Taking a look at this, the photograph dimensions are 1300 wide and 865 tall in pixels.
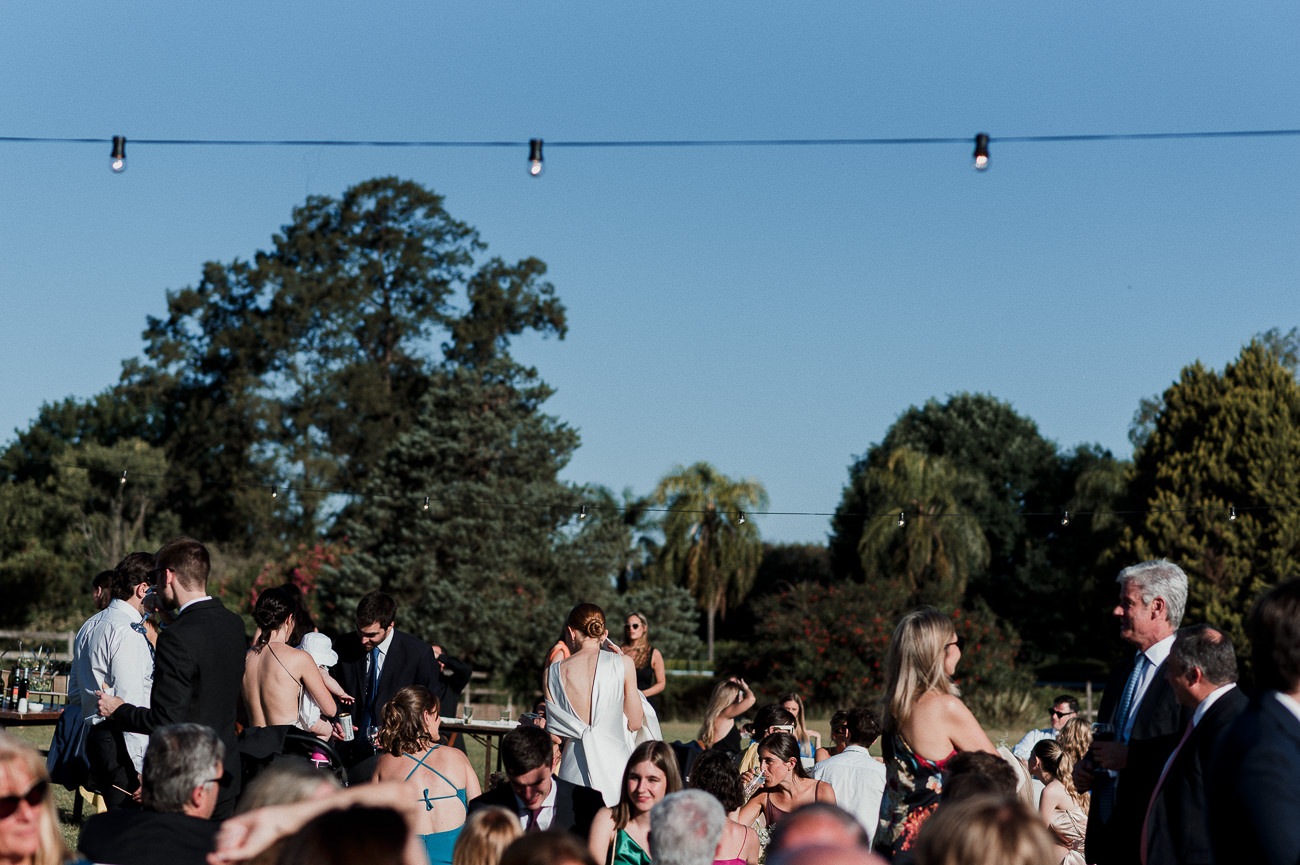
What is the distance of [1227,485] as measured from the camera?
30.2 meters

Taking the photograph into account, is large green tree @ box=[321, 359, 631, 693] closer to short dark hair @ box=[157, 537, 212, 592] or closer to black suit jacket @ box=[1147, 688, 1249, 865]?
short dark hair @ box=[157, 537, 212, 592]

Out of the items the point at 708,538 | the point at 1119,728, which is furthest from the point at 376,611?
the point at 708,538

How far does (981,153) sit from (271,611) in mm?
5759

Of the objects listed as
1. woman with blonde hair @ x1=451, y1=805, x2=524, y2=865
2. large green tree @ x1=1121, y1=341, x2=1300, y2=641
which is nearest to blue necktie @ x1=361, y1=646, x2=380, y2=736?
woman with blonde hair @ x1=451, y1=805, x2=524, y2=865

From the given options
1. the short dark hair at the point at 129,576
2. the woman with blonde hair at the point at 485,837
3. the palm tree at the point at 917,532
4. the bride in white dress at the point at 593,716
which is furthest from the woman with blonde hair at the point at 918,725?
the palm tree at the point at 917,532

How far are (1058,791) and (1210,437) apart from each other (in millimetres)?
27084

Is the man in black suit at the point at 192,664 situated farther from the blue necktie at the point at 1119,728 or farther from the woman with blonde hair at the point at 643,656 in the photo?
the woman with blonde hair at the point at 643,656

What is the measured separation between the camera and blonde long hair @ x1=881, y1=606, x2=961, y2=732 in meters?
4.04

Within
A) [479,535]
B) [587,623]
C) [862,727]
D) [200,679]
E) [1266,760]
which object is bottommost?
[862,727]

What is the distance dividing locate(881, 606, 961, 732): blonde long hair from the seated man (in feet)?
6.97

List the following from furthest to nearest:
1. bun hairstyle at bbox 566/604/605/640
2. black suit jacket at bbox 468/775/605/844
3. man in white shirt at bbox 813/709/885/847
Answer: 1. bun hairstyle at bbox 566/604/605/640
2. man in white shirt at bbox 813/709/885/847
3. black suit jacket at bbox 468/775/605/844

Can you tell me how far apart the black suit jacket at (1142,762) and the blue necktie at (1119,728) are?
0.17 metres

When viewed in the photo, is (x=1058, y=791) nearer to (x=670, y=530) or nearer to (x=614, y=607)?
(x=614, y=607)

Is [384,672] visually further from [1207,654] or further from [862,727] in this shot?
[1207,654]
